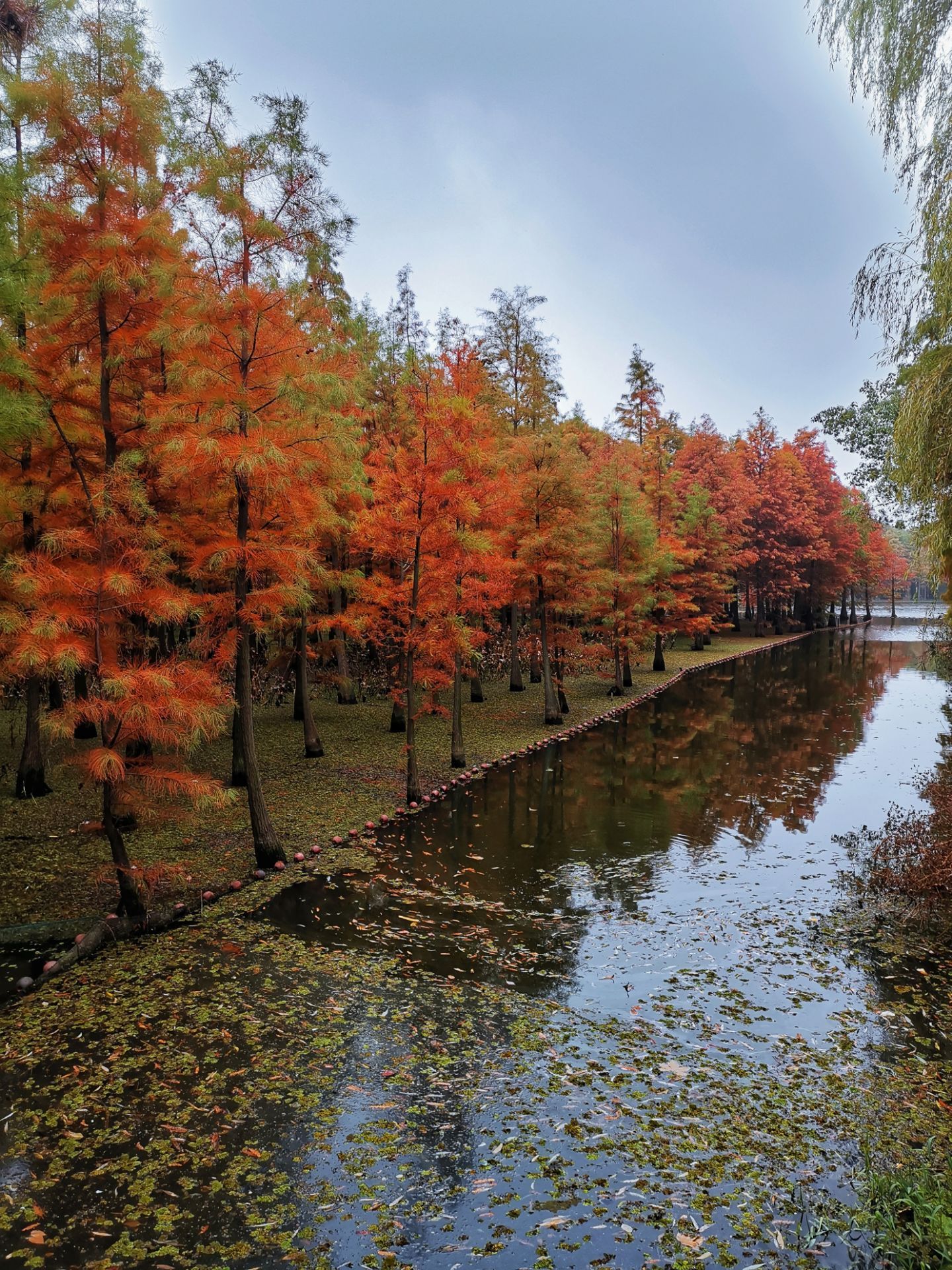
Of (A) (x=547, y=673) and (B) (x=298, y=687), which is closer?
(B) (x=298, y=687)

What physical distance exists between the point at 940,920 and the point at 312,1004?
754cm

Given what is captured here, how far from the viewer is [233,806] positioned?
13734 millimetres

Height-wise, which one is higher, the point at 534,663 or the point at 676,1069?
the point at 534,663

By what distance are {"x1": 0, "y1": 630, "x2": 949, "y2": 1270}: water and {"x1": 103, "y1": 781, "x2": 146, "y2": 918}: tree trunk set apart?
0.82 metres

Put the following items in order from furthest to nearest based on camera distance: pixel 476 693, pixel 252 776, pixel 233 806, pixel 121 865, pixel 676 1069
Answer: pixel 476 693
pixel 233 806
pixel 252 776
pixel 121 865
pixel 676 1069

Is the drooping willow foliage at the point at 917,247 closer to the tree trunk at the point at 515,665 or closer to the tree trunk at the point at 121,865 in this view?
the tree trunk at the point at 121,865

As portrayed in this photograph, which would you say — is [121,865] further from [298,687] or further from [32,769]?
[298,687]

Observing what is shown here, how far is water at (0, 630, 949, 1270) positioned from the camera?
170 inches

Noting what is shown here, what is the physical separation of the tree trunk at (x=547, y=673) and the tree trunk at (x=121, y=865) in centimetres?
1447

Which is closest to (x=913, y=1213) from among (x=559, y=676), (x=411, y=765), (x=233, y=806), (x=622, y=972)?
(x=622, y=972)

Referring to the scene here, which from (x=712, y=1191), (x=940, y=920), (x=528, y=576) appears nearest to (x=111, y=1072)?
(x=712, y=1191)

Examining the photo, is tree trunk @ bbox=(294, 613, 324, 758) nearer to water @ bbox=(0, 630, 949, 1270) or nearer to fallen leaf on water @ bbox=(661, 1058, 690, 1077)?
water @ bbox=(0, 630, 949, 1270)

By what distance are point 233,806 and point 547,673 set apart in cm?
1104

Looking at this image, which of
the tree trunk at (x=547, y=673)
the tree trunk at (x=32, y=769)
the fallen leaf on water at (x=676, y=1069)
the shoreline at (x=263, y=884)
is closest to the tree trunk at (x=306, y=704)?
the shoreline at (x=263, y=884)
